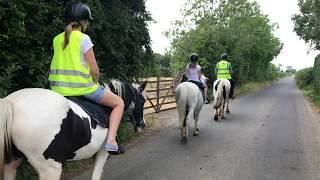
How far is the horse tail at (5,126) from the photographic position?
405 centimetres

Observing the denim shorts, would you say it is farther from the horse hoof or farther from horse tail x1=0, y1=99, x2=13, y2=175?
the horse hoof

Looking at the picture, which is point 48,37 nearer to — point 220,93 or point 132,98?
point 132,98

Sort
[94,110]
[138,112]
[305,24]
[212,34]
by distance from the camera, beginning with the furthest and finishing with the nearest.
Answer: [305,24]
[212,34]
[138,112]
[94,110]

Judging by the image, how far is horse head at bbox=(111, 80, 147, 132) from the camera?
6.35 meters

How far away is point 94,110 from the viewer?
16.9 feet

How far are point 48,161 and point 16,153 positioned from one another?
0.35 m

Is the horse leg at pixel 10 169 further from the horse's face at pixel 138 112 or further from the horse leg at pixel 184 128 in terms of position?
the horse leg at pixel 184 128

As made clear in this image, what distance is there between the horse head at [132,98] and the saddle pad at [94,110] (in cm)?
100

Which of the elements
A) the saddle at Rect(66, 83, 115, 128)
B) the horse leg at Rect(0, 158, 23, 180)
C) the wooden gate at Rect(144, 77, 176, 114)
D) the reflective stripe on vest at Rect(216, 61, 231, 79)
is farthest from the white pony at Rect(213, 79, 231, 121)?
the horse leg at Rect(0, 158, 23, 180)

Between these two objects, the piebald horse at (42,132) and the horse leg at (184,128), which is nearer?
the piebald horse at (42,132)

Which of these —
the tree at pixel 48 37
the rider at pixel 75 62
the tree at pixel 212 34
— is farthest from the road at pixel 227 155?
the tree at pixel 212 34

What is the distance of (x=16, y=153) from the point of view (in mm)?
4418

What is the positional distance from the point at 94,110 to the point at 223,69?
35.8ft

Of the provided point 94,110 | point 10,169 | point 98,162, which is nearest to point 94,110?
point 94,110
